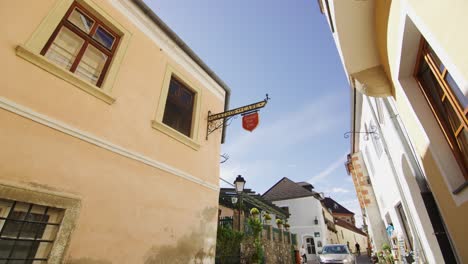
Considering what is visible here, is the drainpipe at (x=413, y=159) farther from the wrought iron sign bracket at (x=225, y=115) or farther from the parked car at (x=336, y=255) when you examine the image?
the parked car at (x=336, y=255)

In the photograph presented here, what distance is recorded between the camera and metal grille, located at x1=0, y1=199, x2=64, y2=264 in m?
2.65

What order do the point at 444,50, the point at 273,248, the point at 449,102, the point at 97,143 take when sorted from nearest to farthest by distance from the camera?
1. the point at 444,50
2. the point at 449,102
3. the point at 97,143
4. the point at 273,248

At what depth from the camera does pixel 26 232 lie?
110 inches

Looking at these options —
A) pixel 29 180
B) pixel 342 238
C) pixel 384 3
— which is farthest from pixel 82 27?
pixel 342 238

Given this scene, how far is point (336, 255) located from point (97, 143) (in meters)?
13.9

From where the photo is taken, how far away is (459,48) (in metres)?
2.07

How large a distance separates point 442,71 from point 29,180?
18.1 ft

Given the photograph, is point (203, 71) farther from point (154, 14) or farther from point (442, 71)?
point (442, 71)

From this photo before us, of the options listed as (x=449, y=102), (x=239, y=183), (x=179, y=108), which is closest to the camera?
(x=449, y=102)

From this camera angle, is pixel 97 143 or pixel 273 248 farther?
pixel 273 248

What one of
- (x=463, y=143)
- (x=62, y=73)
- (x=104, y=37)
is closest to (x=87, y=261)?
(x=62, y=73)

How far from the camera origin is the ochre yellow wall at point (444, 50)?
205cm

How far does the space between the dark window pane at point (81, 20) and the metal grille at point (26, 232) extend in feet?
10.7

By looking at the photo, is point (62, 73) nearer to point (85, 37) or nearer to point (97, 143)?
point (85, 37)
